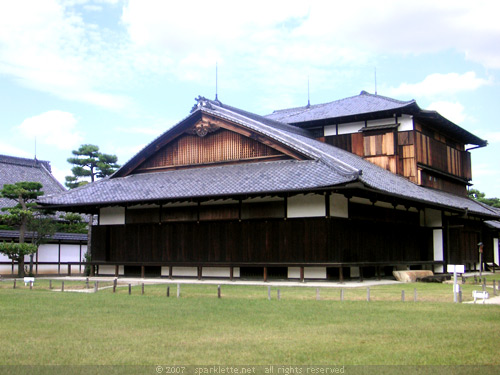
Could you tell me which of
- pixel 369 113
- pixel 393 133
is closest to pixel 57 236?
pixel 369 113

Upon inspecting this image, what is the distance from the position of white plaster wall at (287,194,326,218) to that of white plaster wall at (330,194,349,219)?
442 mm

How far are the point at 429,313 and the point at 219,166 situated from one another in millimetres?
19052

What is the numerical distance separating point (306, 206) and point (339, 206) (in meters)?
1.48

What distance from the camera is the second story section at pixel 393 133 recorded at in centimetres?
3378

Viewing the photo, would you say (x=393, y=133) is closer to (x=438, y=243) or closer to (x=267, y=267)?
(x=438, y=243)

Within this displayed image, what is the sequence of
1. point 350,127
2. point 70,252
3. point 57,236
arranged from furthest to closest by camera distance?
1. point 70,252
2. point 57,236
3. point 350,127

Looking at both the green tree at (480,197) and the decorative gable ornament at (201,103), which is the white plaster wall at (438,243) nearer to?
the decorative gable ornament at (201,103)

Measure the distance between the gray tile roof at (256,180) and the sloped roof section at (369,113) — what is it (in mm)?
2099

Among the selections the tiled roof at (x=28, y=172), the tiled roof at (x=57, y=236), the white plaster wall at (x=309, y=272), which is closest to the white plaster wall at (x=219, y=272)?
the white plaster wall at (x=309, y=272)

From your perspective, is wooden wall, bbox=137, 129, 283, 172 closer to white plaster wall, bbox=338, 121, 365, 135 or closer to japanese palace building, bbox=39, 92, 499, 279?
japanese palace building, bbox=39, 92, 499, 279

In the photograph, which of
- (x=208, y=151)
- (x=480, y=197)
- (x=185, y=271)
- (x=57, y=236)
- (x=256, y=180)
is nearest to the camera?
(x=256, y=180)

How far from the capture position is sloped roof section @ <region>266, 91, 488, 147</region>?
3341 cm

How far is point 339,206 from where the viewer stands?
1031 inches

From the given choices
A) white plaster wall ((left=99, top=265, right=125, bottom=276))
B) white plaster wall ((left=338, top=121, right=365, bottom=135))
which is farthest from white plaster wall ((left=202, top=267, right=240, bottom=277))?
white plaster wall ((left=338, top=121, right=365, bottom=135))
